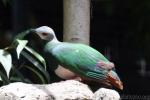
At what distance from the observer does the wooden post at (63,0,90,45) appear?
2053 millimetres

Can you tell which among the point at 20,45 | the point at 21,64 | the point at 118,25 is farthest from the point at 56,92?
the point at 118,25

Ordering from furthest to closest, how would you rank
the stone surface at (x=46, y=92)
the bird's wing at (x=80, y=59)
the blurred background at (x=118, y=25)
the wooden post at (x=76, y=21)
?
the blurred background at (x=118, y=25) → the wooden post at (x=76, y=21) → the bird's wing at (x=80, y=59) → the stone surface at (x=46, y=92)

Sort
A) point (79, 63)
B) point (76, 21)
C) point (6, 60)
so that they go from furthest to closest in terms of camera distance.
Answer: point (6, 60) → point (76, 21) → point (79, 63)

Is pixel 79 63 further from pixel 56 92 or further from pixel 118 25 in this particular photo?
pixel 118 25

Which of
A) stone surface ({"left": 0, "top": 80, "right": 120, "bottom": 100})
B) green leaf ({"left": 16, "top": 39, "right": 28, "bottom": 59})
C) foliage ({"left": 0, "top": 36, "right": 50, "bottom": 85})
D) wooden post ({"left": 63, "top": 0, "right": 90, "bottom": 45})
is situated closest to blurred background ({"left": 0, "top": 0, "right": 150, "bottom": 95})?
foliage ({"left": 0, "top": 36, "right": 50, "bottom": 85})

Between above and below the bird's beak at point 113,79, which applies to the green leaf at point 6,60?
below

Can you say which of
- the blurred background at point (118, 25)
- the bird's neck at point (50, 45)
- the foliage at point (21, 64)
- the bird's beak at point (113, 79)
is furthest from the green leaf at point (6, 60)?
the blurred background at point (118, 25)

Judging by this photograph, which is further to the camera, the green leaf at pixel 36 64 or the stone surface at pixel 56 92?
the green leaf at pixel 36 64

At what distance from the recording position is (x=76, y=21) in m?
2.06

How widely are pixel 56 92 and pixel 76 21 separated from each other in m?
0.39

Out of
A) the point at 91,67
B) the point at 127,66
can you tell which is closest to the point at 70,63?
the point at 91,67

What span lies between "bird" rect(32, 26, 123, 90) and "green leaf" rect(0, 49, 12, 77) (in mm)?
408

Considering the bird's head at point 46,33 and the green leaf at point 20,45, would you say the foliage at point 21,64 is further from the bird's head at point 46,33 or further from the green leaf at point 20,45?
the bird's head at point 46,33

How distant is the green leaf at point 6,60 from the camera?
2.26m
